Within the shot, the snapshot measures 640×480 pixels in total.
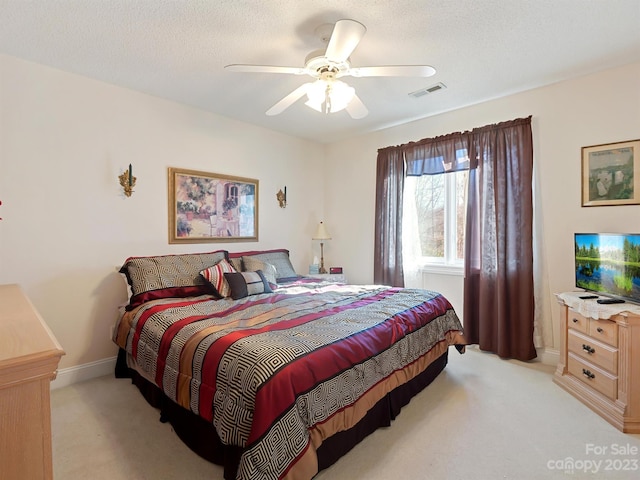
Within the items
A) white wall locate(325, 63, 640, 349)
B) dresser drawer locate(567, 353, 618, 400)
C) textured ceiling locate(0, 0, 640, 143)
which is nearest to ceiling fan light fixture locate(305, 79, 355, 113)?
textured ceiling locate(0, 0, 640, 143)

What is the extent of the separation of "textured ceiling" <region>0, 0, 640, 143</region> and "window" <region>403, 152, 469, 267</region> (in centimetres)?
101

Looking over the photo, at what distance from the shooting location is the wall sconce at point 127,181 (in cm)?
299

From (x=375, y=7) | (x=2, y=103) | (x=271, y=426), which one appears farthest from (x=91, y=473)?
(x=375, y=7)

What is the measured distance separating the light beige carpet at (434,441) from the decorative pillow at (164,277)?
2.59 ft

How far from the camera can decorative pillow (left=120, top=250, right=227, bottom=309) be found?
269cm

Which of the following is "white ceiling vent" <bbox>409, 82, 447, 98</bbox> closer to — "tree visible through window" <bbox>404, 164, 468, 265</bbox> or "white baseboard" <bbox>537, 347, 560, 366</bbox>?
"tree visible through window" <bbox>404, 164, 468, 265</bbox>

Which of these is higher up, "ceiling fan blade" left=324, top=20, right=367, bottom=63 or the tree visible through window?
"ceiling fan blade" left=324, top=20, right=367, bottom=63

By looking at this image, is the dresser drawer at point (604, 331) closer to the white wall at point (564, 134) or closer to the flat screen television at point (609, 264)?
the flat screen television at point (609, 264)

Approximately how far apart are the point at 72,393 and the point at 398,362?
2530 mm

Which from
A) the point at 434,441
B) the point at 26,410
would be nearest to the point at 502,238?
the point at 434,441

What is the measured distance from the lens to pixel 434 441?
1.92m

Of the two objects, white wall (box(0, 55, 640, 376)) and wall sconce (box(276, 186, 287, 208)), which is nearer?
white wall (box(0, 55, 640, 376))

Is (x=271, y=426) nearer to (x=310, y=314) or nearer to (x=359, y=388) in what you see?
(x=359, y=388)

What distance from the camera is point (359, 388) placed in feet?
5.74
